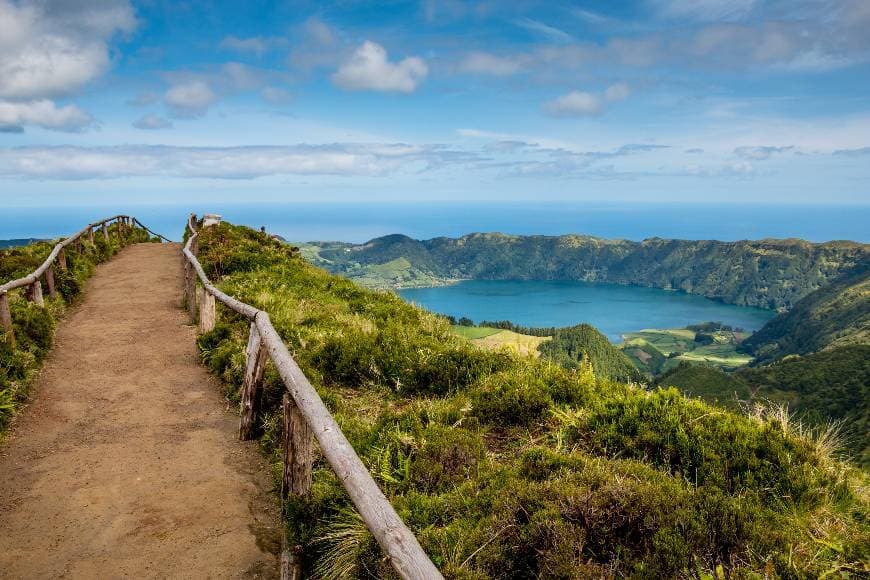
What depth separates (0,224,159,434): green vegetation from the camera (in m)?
8.78

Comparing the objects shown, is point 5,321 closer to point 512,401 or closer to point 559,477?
point 512,401

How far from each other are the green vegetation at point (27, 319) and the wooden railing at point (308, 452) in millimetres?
3637

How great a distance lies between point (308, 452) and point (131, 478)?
303 centimetres

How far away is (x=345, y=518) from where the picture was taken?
15.7ft

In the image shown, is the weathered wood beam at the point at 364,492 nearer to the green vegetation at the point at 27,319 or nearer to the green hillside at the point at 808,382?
the green vegetation at the point at 27,319

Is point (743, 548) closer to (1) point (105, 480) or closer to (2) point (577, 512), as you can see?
(2) point (577, 512)

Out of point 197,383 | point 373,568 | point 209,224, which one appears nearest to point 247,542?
point 373,568

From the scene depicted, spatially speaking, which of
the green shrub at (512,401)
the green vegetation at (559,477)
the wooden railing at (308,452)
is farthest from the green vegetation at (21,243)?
the green shrub at (512,401)

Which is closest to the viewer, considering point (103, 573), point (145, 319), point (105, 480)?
point (103, 573)

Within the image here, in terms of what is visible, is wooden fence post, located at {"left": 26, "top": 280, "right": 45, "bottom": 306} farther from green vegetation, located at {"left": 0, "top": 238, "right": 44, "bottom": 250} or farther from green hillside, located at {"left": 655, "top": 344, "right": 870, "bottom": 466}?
green hillside, located at {"left": 655, "top": 344, "right": 870, "bottom": 466}

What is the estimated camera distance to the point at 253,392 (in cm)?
775

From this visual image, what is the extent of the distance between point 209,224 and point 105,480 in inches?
885

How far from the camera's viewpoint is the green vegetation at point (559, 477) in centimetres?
412

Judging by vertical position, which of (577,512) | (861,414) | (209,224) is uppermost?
(209,224)
